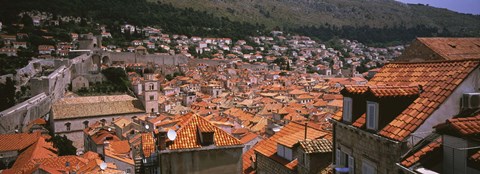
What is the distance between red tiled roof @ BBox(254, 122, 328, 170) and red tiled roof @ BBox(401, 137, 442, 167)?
500cm

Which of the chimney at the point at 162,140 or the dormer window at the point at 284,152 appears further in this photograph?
the dormer window at the point at 284,152

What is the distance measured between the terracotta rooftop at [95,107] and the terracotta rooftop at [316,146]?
37.9 metres

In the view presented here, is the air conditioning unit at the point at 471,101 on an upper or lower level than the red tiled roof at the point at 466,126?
upper

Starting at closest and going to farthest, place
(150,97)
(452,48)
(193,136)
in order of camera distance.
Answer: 1. (452,48)
2. (193,136)
3. (150,97)

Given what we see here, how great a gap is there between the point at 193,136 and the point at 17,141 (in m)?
26.8

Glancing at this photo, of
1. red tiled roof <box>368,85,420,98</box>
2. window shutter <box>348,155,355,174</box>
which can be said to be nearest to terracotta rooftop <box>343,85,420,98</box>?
red tiled roof <box>368,85,420,98</box>

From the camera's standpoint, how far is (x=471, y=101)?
5750 millimetres

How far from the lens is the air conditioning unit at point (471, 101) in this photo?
5.73m

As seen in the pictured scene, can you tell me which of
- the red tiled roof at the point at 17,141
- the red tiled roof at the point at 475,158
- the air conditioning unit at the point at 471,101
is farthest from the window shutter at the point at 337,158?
the red tiled roof at the point at 17,141

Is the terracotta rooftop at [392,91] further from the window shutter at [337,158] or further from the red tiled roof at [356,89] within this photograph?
the window shutter at [337,158]

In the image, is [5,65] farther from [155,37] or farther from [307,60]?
[307,60]

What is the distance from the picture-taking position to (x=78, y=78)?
56.2 metres

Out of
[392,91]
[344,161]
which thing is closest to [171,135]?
[344,161]

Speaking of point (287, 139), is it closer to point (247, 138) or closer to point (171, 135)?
point (171, 135)
